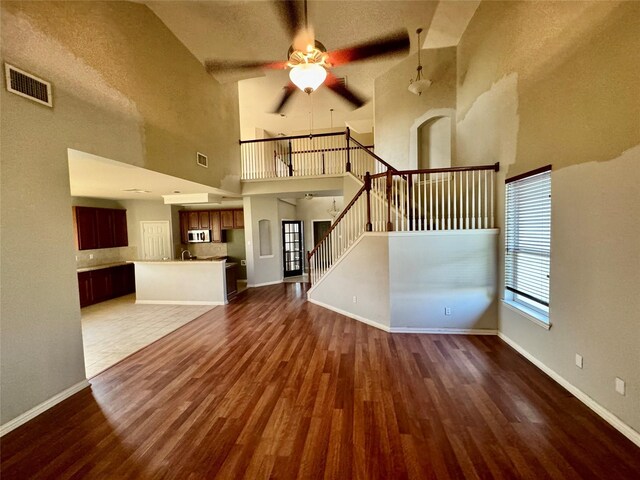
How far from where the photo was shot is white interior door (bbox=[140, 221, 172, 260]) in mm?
7711

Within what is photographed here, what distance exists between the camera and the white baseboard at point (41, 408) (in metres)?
2.06

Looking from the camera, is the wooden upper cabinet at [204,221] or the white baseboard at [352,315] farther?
the wooden upper cabinet at [204,221]

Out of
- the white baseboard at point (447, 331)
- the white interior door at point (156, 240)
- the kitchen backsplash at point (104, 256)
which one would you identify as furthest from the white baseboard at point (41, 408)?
the white interior door at point (156, 240)

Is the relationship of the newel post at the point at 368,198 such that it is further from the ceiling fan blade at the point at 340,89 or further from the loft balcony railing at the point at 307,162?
the loft balcony railing at the point at 307,162

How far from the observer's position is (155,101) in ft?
12.1

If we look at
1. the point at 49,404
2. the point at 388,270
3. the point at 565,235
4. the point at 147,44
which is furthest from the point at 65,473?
the point at 147,44

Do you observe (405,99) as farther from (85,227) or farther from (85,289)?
(85,289)

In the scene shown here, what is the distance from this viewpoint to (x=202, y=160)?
197 inches

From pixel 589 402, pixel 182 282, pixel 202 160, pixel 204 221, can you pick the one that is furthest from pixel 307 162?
pixel 589 402

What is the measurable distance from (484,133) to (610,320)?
9.89 ft

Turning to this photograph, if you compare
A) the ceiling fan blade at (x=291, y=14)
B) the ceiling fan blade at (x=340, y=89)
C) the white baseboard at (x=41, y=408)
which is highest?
the ceiling fan blade at (x=291, y=14)

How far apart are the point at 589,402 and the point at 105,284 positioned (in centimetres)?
893

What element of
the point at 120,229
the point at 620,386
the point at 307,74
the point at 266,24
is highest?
the point at 266,24

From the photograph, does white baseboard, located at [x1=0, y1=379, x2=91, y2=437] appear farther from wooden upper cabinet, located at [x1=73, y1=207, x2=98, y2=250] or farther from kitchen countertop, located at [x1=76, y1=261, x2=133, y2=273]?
wooden upper cabinet, located at [x1=73, y1=207, x2=98, y2=250]
